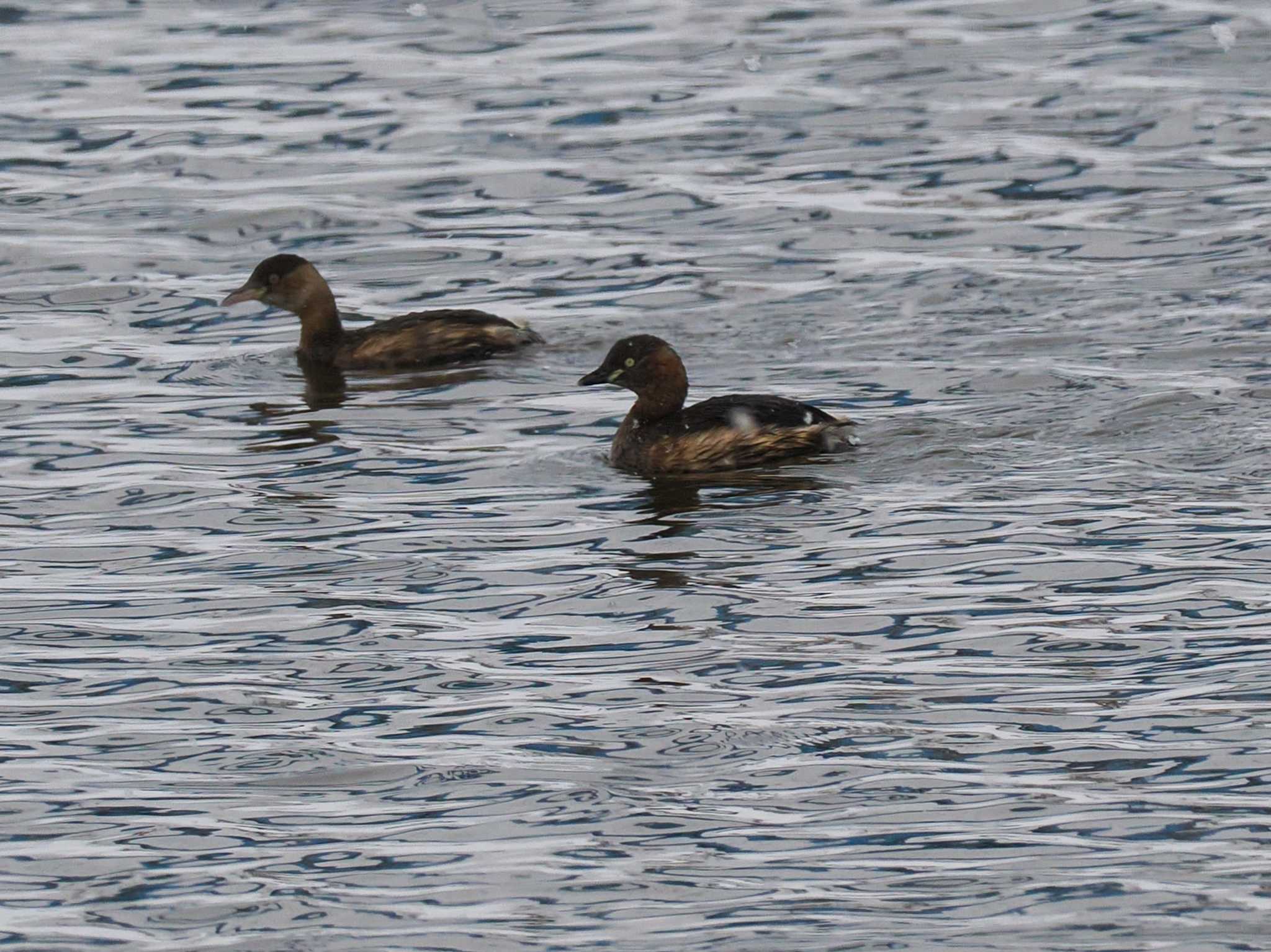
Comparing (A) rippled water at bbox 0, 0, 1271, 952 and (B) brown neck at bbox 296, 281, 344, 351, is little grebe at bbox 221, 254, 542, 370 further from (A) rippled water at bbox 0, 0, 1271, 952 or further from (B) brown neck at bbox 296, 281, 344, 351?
(A) rippled water at bbox 0, 0, 1271, 952

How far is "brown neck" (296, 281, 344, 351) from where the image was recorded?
14906mm

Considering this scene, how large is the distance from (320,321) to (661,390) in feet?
10.7

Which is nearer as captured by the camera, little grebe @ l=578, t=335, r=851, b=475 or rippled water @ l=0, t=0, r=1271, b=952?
rippled water @ l=0, t=0, r=1271, b=952

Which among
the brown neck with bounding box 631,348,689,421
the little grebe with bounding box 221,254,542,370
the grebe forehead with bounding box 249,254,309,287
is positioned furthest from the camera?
the grebe forehead with bounding box 249,254,309,287

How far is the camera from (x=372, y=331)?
1480 centimetres

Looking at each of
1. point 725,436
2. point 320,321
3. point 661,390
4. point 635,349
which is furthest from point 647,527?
point 320,321

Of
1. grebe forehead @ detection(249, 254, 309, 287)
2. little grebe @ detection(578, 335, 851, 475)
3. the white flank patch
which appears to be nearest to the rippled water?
little grebe @ detection(578, 335, 851, 475)

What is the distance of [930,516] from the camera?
1089cm

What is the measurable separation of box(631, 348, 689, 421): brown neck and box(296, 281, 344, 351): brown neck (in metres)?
3.03

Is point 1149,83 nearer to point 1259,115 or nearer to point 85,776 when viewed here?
point 1259,115

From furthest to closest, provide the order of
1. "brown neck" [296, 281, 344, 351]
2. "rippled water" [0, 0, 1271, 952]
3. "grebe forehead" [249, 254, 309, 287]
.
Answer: "grebe forehead" [249, 254, 309, 287] → "brown neck" [296, 281, 344, 351] → "rippled water" [0, 0, 1271, 952]

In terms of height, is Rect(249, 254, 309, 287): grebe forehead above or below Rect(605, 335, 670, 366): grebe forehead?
above

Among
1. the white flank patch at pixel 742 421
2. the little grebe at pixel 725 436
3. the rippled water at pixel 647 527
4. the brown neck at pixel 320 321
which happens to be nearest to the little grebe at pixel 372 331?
the brown neck at pixel 320 321

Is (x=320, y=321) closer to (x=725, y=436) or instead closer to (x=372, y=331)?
(x=372, y=331)
